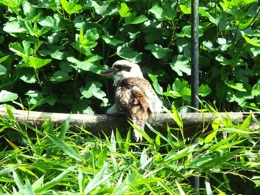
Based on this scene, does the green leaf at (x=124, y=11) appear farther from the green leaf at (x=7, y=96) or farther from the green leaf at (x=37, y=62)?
the green leaf at (x=7, y=96)

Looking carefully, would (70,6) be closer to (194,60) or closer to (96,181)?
(194,60)

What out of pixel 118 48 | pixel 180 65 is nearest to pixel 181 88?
pixel 180 65

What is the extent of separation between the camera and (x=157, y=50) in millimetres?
4648

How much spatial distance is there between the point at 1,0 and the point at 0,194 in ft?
6.86

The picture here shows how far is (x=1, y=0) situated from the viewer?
4477mm

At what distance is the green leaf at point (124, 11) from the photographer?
4481mm

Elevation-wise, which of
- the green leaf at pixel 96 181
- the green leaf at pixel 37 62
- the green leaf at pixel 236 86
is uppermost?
the green leaf at pixel 96 181

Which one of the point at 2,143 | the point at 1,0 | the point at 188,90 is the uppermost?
the point at 1,0

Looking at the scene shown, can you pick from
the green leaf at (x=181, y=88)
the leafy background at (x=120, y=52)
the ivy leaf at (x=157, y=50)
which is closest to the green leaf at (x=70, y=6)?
the leafy background at (x=120, y=52)

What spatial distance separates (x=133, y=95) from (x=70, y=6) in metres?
0.76

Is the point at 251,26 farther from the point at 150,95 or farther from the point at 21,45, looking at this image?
the point at 21,45

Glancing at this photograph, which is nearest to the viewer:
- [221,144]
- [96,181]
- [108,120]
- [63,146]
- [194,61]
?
[96,181]

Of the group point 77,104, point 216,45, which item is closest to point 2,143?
point 77,104

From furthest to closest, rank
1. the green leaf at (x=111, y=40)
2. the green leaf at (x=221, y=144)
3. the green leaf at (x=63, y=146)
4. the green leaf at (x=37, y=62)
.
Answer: the green leaf at (x=111, y=40), the green leaf at (x=37, y=62), the green leaf at (x=221, y=144), the green leaf at (x=63, y=146)
